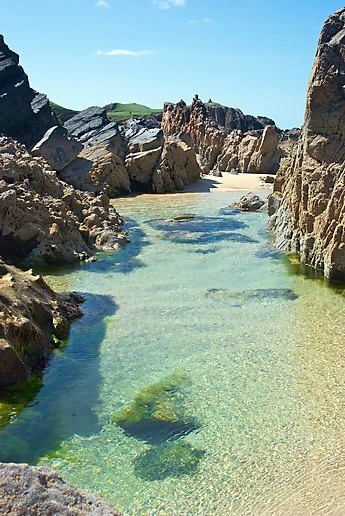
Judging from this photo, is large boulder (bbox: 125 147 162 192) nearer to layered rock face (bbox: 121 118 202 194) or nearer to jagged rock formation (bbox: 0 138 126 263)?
layered rock face (bbox: 121 118 202 194)

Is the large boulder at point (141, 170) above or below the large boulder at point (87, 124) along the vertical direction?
below

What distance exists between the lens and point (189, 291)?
17.2m

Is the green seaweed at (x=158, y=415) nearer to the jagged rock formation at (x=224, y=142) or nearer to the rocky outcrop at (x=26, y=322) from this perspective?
the rocky outcrop at (x=26, y=322)

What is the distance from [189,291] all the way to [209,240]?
8375 millimetres

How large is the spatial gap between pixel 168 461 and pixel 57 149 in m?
30.0

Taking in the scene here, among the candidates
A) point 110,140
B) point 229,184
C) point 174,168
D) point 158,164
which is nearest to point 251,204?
point 174,168

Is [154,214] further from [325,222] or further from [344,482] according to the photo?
[344,482]

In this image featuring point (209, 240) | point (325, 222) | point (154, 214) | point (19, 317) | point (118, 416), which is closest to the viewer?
point (118, 416)

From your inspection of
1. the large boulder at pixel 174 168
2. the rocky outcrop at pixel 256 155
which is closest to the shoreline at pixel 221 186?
the large boulder at pixel 174 168

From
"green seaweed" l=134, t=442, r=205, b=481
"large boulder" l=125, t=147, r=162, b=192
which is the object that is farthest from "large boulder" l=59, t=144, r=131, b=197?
"green seaweed" l=134, t=442, r=205, b=481

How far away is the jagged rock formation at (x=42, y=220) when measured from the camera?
20062 mm

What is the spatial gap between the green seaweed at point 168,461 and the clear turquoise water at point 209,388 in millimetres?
51

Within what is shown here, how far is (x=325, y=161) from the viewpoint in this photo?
19.5 meters

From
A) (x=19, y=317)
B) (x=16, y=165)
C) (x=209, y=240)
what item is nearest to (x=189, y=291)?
(x=19, y=317)
